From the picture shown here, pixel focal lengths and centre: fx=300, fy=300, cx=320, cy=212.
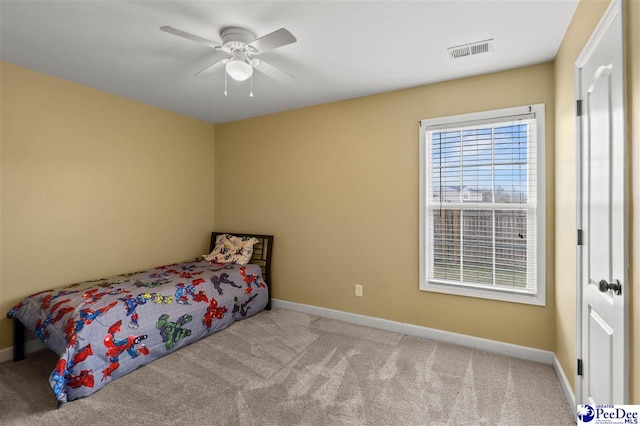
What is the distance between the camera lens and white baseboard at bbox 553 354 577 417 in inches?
76.7

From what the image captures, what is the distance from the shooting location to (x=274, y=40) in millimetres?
1943

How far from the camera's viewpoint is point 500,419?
1.89 m

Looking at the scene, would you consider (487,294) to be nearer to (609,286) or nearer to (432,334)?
(432,334)

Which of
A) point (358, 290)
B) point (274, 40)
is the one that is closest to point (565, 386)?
point (358, 290)

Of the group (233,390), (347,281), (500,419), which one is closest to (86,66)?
(233,390)

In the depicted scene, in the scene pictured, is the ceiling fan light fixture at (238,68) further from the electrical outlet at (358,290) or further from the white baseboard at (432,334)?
the white baseboard at (432,334)

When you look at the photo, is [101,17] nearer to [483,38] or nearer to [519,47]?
[483,38]

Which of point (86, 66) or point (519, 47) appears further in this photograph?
point (86, 66)

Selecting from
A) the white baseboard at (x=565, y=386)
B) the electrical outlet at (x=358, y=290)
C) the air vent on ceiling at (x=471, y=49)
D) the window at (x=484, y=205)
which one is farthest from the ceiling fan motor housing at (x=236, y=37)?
the white baseboard at (x=565, y=386)

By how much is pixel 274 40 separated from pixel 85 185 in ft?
8.51

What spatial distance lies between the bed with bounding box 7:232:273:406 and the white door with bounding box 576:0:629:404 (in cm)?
300

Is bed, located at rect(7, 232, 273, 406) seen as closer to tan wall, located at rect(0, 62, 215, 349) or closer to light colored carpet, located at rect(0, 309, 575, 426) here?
light colored carpet, located at rect(0, 309, 575, 426)

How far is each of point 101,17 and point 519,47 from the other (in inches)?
119

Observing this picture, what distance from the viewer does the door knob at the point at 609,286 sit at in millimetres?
1315
